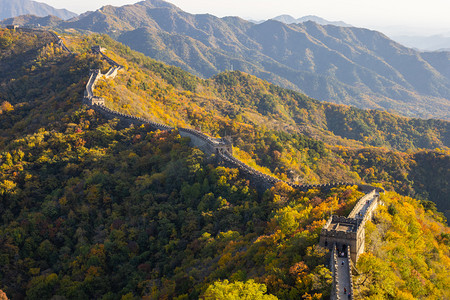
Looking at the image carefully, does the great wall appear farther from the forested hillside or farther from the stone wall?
the forested hillside

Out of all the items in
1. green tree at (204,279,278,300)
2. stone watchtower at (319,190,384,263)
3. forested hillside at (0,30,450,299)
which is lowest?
forested hillside at (0,30,450,299)

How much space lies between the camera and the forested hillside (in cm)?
3388

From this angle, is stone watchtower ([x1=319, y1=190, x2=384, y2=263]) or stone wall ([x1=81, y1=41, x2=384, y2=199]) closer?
stone watchtower ([x1=319, y1=190, x2=384, y2=263])

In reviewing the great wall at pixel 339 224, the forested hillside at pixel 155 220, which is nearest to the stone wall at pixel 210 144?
the great wall at pixel 339 224

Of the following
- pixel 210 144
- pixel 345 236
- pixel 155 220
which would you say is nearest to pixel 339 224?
pixel 345 236

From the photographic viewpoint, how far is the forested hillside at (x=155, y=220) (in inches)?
1334

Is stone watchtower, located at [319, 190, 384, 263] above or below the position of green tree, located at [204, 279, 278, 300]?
above

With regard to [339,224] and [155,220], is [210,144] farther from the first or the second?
[339,224]

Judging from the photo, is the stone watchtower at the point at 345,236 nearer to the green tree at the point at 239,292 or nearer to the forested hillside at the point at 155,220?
the forested hillside at the point at 155,220

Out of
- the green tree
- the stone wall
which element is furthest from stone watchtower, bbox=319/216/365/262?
the stone wall

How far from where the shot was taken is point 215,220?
184ft

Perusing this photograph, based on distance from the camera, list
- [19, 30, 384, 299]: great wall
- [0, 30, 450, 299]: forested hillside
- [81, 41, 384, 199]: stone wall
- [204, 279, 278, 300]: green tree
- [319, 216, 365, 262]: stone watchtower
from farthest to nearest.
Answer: [81, 41, 384, 199]: stone wall < [0, 30, 450, 299]: forested hillside < [319, 216, 365, 262]: stone watchtower < [204, 279, 278, 300]: green tree < [19, 30, 384, 299]: great wall

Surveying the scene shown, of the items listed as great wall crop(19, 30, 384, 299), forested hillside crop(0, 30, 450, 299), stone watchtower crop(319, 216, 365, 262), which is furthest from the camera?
forested hillside crop(0, 30, 450, 299)

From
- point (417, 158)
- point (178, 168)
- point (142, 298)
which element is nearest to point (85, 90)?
point (178, 168)
